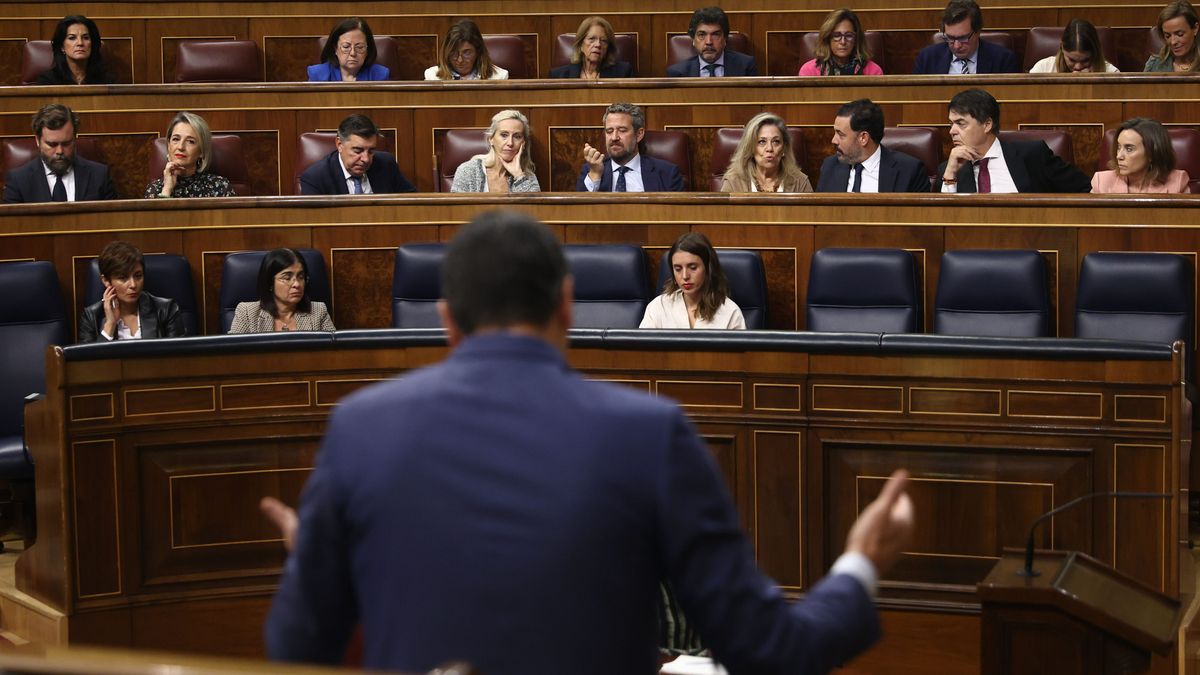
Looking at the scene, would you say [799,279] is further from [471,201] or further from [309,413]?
[309,413]

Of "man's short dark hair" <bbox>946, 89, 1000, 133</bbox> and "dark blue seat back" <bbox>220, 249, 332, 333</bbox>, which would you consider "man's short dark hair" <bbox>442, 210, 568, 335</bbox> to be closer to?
"dark blue seat back" <bbox>220, 249, 332, 333</bbox>

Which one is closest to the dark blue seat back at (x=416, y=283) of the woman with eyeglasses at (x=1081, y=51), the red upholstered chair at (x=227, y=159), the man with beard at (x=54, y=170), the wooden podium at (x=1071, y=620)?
the red upholstered chair at (x=227, y=159)

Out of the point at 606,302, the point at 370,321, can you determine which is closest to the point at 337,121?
the point at 370,321

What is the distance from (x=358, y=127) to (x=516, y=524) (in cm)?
255

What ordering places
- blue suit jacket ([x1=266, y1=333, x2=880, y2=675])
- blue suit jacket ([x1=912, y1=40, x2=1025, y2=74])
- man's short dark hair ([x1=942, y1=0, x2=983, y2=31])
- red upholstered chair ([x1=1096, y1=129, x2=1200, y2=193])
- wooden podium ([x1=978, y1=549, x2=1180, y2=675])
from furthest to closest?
blue suit jacket ([x1=912, y1=40, x2=1025, y2=74]) < man's short dark hair ([x1=942, y1=0, x2=983, y2=31]) < red upholstered chair ([x1=1096, y1=129, x2=1200, y2=193]) < wooden podium ([x1=978, y1=549, x2=1180, y2=675]) < blue suit jacket ([x1=266, y1=333, x2=880, y2=675])

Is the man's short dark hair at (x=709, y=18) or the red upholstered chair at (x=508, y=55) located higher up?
the man's short dark hair at (x=709, y=18)

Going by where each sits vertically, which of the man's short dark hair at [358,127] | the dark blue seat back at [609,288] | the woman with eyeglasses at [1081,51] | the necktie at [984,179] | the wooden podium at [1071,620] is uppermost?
the woman with eyeglasses at [1081,51]

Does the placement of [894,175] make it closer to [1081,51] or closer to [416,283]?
[1081,51]

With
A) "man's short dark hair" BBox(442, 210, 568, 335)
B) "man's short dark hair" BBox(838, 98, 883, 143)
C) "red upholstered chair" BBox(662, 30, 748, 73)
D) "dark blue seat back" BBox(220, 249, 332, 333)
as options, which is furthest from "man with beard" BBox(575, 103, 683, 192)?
"man's short dark hair" BBox(442, 210, 568, 335)

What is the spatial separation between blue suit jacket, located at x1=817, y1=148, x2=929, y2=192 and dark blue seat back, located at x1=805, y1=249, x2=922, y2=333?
0.38 metres

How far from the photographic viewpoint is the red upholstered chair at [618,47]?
4.19 meters

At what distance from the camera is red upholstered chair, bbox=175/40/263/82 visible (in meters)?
4.09

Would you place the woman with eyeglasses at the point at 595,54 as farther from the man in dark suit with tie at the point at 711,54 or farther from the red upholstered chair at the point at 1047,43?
the red upholstered chair at the point at 1047,43

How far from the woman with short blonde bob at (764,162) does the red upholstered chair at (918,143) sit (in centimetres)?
26
